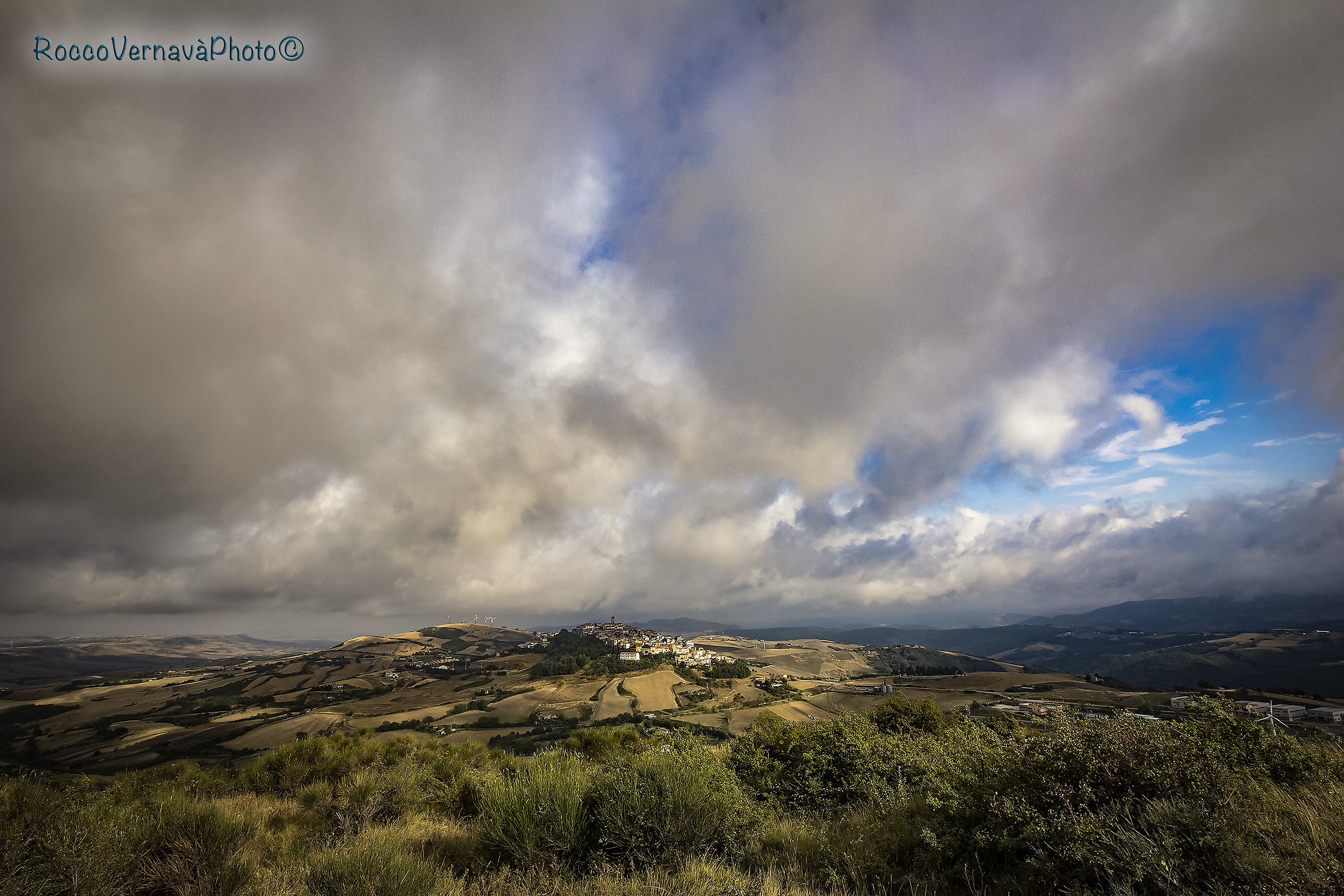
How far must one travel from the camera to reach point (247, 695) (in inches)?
4798

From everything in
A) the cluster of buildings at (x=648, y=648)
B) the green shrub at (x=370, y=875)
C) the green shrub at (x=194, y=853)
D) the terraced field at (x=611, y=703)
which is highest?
the green shrub at (x=370, y=875)

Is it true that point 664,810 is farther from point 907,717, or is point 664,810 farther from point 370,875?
point 907,717

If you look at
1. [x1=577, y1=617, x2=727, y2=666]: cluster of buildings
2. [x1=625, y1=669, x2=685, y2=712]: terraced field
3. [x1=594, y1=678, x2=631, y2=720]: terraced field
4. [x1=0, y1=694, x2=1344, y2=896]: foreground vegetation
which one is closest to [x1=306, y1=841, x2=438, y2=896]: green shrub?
[x1=0, y1=694, x2=1344, y2=896]: foreground vegetation

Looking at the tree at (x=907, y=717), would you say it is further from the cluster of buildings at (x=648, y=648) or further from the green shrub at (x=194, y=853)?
the cluster of buildings at (x=648, y=648)

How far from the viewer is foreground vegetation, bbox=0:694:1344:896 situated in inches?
251

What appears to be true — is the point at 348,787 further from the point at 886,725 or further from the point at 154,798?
the point at 886,725

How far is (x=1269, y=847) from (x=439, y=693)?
129 metres

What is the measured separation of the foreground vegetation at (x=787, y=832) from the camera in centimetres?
637

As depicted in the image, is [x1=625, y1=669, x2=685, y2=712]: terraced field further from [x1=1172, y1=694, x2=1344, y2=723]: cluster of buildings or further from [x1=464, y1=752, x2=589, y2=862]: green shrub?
[x1=464, y1=752, x2=589, y2=862]: green shrub

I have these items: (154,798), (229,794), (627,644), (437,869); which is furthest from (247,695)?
(437,869)

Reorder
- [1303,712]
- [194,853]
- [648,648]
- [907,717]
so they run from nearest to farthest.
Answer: [194,853], [907,717], [1303,712], [648,648]

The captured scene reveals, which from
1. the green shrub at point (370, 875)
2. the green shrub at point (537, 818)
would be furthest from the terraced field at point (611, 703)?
the green shrub at point (370, 875)

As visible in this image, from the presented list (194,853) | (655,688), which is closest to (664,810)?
(194,853)

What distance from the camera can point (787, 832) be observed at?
34.8 feet
